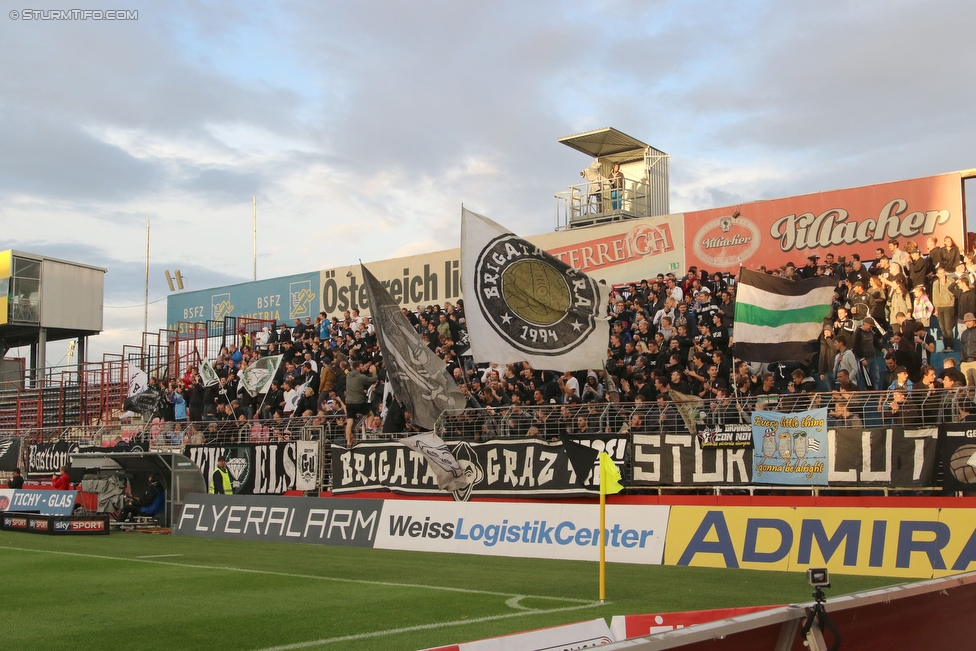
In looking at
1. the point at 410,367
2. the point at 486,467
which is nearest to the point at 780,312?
the point at 486,467

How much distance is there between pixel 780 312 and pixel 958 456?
5.54 metres

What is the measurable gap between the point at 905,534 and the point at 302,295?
27830 mm

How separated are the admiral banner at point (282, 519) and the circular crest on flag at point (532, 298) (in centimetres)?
481

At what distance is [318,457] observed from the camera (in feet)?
77.4

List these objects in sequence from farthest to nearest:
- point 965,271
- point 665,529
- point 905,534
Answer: point 965,271
point 665,529
point 905,534

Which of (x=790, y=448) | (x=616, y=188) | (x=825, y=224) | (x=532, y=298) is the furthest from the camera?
(x=616, y=188)

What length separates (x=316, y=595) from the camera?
1215 cm

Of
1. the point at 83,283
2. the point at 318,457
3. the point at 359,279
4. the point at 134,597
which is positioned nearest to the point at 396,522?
the point at 318,457

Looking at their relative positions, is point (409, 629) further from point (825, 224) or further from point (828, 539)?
point (825, 224)

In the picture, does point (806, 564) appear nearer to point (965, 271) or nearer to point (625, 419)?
point (625, 419)

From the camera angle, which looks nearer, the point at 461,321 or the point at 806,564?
the point at 806,564

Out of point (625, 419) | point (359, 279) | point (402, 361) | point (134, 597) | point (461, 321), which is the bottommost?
point (134, 597)

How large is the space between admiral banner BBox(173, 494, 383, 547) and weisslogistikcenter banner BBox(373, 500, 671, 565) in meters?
0.65

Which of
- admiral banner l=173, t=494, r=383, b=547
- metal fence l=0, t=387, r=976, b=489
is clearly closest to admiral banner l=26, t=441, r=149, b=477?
metal fence l=0, t=387, r=976, b=489
